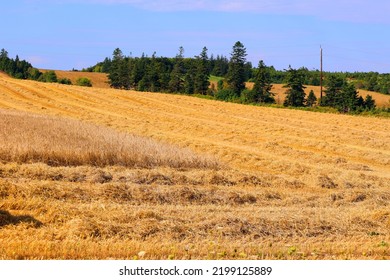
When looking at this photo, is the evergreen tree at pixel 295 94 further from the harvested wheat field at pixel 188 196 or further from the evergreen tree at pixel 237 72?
the harvested wheat field at pixel 188 196

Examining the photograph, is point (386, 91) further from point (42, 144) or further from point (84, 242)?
point (84, 242)

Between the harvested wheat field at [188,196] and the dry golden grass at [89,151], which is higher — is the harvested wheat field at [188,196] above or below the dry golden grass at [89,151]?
below

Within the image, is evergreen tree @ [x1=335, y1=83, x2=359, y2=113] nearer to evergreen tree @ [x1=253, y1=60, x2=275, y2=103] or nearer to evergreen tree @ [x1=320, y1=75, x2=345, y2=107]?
evergreen tree @ [x1=320, y1=75, x2=345, y2=107]

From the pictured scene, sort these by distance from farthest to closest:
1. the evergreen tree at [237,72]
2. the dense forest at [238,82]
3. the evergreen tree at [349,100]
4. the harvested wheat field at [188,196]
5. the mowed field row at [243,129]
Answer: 1. the evergreen tree at [237,72]
2. the dense forest at [238,82]
3. the evergreen tree at [349,100]
4. the mowed field row at [243,129]
5. the harvested wheat field at [188,196]

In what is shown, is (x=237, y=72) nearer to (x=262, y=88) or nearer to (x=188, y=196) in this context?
(x=262, y=88)

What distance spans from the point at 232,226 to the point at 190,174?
5.36 m

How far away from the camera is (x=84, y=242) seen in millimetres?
8453

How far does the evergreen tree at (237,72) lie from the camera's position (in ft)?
225

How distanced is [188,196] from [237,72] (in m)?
56.4

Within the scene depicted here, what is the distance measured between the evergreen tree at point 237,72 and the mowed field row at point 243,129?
2026 cm

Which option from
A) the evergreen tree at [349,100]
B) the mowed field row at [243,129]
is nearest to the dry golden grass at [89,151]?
the mowed field row at [243,129]

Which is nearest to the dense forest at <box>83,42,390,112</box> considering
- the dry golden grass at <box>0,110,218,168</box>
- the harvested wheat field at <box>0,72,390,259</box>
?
the harvested wheat field at <box>0,72,390,259</box>

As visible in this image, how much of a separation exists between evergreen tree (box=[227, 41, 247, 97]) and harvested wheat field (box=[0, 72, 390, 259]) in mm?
41582
